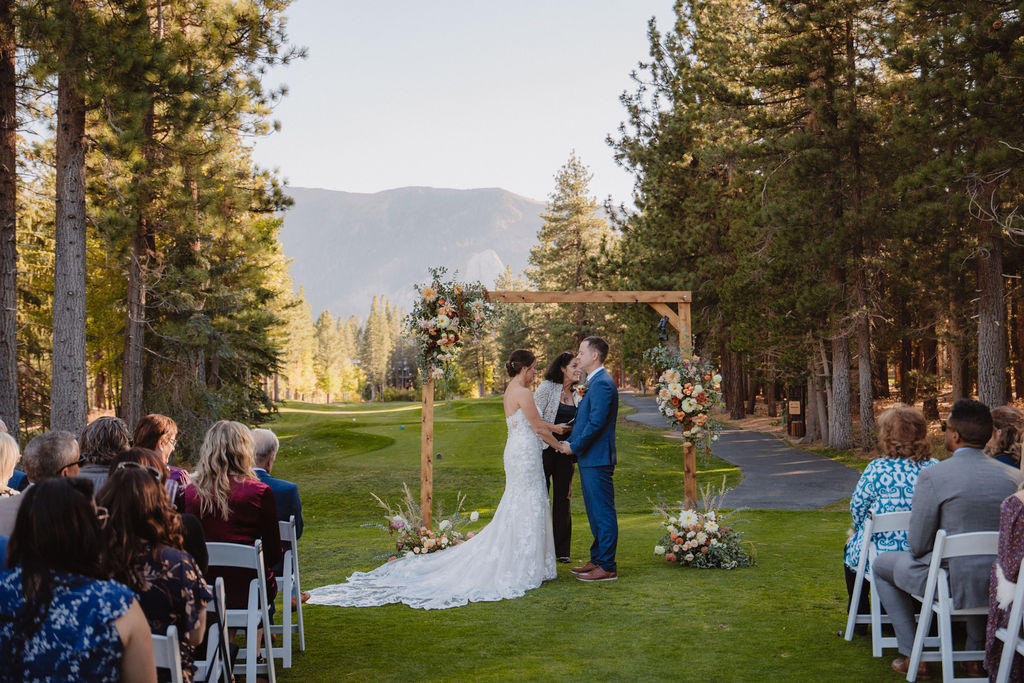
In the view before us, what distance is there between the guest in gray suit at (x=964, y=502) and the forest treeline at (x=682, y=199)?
5.54 metres

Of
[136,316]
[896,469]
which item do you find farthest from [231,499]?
[136,316]

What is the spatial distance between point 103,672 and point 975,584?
4.09 metres

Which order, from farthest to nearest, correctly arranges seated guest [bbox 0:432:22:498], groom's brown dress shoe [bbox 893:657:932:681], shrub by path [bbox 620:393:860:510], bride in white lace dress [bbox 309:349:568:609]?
shrub by path [bbox 620:393:860:510] → bride in white lace dress [bbox 309:349:568:609] → groom's brown dress shoe [bbox 893:657:932:681] → seated guest [bbox 0:432:22:498]

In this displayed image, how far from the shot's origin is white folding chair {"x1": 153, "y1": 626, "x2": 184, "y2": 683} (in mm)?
3096

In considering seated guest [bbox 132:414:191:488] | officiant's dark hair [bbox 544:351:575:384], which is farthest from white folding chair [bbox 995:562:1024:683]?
officiant's dark hair [bbox 544:351:575:384]

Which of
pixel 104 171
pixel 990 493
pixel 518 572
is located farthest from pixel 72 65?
pixel 990 493

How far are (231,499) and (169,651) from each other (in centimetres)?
158

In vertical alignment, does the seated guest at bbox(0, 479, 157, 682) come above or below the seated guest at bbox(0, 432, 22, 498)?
below

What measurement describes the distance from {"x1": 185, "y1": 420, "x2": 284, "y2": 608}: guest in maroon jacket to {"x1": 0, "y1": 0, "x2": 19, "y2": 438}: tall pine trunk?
23.8ft

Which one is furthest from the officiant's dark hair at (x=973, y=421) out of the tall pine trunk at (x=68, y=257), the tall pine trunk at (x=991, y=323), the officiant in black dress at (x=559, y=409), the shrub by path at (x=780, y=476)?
the tall pine trunk at (x=991, y=323)

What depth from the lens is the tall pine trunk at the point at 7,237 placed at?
10.5m

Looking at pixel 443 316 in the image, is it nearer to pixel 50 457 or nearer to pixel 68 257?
pixel 50 457

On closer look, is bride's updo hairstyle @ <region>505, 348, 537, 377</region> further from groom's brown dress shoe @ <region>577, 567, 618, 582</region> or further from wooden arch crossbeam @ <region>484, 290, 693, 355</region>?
groom's brown dress shoe @ <region>577, 567, 618, 582</region>

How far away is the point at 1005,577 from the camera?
12.8 ft
